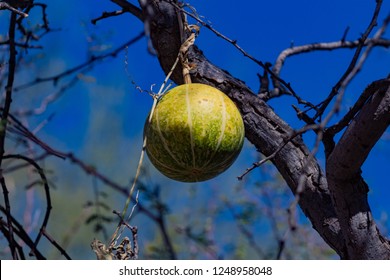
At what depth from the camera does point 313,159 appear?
95.6 inches

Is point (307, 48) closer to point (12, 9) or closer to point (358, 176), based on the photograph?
point (358, 176)

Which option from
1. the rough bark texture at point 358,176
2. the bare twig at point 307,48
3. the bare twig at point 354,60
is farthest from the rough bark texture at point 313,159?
the bare twig at point 307,48

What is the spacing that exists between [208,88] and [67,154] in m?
0.90

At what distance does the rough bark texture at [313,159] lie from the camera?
6.59ft

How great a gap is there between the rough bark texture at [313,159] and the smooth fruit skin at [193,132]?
267 millimetres

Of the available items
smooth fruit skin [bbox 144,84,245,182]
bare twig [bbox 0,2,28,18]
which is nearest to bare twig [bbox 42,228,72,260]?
smooth fruit skin [bbox 144,84,245,182]

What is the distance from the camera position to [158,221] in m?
0.99

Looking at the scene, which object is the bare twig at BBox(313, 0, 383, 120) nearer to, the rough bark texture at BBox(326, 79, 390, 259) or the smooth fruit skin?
the rough bark texture at BBox(326, 79, 390, 259)

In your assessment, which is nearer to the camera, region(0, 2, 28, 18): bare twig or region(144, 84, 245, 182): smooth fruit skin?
region(0, 2, 28, 18): bare twig

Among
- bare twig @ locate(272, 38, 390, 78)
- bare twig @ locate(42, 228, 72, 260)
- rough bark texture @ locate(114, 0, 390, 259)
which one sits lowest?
bare twig @ locate(42, 228, 72, 260)

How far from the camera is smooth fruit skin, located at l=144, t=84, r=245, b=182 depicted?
2057mm

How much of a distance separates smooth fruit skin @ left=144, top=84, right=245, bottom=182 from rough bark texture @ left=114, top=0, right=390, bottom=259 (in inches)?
10.5

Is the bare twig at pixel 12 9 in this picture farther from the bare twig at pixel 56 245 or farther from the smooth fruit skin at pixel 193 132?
the bare twig at pixel 56 245
